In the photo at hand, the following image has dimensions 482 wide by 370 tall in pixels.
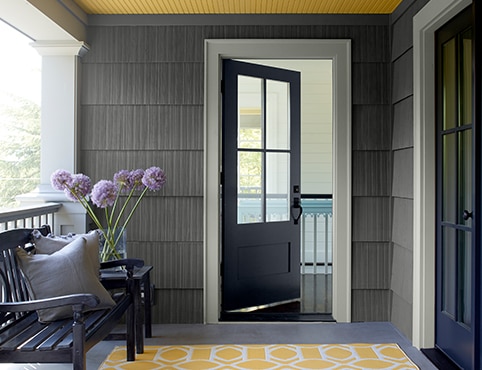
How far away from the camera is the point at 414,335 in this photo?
3500mm

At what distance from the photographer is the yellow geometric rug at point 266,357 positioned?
3.14 meters

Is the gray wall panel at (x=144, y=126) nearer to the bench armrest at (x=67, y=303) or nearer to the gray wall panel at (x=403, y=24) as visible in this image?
the gray wall panel at (x=403, y=24)

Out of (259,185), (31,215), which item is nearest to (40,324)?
(31,215)

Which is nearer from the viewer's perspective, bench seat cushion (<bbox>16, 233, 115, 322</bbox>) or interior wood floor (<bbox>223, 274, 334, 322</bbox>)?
bench seat cushion (<bbox>16, 233, 115, 322</bbox>)

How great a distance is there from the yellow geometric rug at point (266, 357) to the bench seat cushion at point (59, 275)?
2.08 ft

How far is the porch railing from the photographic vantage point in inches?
122

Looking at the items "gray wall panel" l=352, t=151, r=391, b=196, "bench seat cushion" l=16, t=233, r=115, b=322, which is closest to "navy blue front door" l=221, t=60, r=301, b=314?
"gray wall panel" l=352, t=151, r=391, b=196

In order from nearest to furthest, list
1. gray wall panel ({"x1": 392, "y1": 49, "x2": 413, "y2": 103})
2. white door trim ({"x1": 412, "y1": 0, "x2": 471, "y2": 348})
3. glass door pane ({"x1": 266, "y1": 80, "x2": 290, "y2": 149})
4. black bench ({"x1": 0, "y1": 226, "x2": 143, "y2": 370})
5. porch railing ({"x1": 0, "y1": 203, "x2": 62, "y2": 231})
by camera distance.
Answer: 1. black bench ({"x1": 0, "y1": 226, "x2": 143, "y2": 370})
2. porch railing ({"x1": 0, "y1": 203, "x2": 62, "y2": 231})
3. white door trim ({"x1": 412, "y1": 0, "x2": 471, "y2": 348})
4. gray wall panel ({"x1": 392, "y1": 49, "x2": 413, "y2": 103})
5. glass door pane ({"x1": 266, "y1": 80, "x2": 290, "y2": 149})

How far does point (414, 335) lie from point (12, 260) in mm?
2540

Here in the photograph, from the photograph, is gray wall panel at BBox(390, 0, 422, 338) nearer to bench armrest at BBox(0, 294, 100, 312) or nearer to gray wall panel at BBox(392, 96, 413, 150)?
gray wall panel at BBox(392, 96, 413, 150)

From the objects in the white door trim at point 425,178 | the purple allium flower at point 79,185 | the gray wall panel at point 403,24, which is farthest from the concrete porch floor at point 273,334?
the gray wall panel at point 403,24

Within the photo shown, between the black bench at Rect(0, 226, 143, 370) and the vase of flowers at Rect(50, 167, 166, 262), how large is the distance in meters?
0.45

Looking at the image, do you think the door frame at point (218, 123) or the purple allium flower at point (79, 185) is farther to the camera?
the door frame at point (218, 123)

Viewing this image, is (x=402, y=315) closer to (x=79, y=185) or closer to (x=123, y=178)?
(x=123, y=178)
